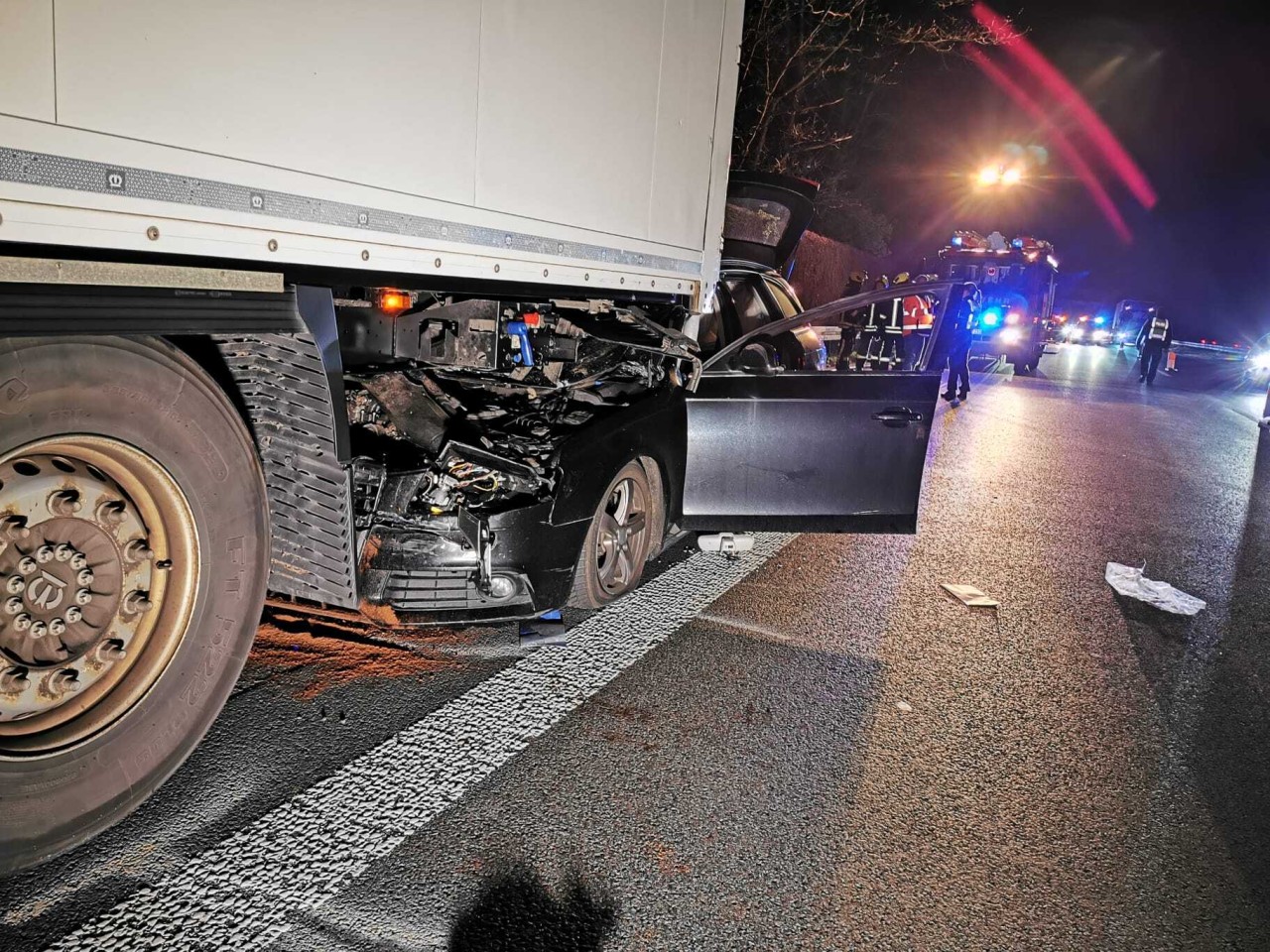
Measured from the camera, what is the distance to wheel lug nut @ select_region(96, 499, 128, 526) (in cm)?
252

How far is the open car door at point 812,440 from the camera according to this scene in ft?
16.6

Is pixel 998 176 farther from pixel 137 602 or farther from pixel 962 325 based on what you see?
pixel 137 602

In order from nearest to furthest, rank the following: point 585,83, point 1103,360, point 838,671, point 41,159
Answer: point 41,159, point 585,83, point 838,671, point 1103,360

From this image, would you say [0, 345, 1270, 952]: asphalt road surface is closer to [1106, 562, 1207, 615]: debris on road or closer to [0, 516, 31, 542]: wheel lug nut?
[1106, 562, 1207, 615]: debris on road

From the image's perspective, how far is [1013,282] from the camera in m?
22.0

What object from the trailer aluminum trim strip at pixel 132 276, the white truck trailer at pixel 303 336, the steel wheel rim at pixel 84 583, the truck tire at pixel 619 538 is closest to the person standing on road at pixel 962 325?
the white truck trailer at pixel 303 336

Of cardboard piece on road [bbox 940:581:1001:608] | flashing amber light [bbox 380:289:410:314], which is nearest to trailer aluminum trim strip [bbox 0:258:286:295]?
flashing amber light [bbox 380:289:410:314]

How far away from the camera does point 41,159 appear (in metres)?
1.96

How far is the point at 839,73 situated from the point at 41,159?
2288cm

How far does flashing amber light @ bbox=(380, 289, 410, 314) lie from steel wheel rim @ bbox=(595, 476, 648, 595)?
1.29 meters

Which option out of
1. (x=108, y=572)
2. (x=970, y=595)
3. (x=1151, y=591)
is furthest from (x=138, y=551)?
(x=1151, y=591)

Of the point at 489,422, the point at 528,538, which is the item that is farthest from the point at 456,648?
the point at 489,422

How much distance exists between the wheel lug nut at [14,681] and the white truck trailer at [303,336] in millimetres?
11

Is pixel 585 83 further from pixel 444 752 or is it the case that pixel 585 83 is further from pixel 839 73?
pixel 839 73
